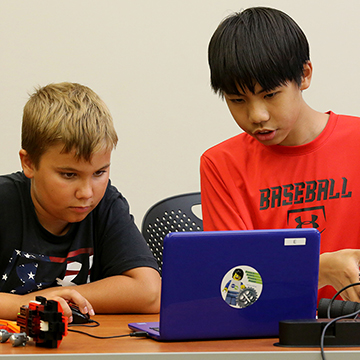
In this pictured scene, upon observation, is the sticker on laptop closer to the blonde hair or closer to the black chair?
the blonde hair

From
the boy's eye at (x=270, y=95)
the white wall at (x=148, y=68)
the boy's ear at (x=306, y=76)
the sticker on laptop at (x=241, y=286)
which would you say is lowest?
the sticker on laptop at (x=241, y=286)

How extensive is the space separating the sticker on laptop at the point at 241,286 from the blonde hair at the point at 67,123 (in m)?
0.50

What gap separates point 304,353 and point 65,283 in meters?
0.74

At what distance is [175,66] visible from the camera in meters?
2.02

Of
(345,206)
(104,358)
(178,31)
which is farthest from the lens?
(178,31)

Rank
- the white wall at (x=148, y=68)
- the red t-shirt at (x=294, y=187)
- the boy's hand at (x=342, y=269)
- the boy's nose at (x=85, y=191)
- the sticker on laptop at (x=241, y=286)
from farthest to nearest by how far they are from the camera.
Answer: the white wall at (x=148, y=68) < the red t-shirt at (x=294, y=187) < the boy's nose at (x=85, y=191) < the boy's hand at (x=342, y=269) < the sticker on laptop at (x=241, y=286)

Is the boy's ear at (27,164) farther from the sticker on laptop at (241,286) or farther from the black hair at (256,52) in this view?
the sticker on laptop at (241,286)

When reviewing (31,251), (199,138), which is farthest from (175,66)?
(31,251)

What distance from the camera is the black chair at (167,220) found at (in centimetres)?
140

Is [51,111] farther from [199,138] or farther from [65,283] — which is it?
[199,138]

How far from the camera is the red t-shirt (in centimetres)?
125

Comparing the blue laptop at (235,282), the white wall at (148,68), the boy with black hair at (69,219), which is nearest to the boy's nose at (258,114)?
the boy with black hair at (69,219)

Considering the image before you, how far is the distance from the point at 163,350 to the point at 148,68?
1568 millimetres

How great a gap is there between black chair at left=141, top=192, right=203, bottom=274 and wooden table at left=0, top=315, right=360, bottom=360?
2.30 ft
